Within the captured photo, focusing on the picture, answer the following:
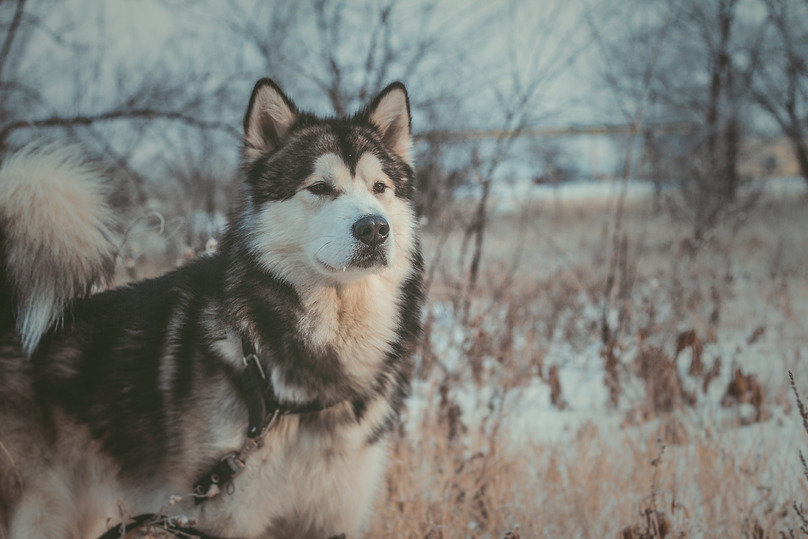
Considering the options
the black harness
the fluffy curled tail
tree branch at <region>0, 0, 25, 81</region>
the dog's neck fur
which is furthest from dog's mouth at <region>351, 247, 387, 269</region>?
tree branch at <region>0, 0, 25, 81</region>

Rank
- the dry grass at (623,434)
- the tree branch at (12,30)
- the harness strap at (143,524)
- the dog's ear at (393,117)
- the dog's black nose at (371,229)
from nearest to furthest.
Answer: the harness strap at (143,524), the dog's black nose at (371,229), the dog's ear at (393,117), the dry grass at (623,434), the tree branch at (12,30)

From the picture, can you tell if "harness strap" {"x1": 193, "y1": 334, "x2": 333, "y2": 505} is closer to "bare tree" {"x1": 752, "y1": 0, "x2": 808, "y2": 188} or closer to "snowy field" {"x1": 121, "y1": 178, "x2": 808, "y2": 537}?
"snowy field" {"x1": 121, "y1": 178, "x2": 808, "y2": 537}

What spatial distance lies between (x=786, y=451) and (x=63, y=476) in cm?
353

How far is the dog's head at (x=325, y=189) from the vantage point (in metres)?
1.93

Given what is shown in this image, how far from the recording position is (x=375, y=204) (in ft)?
6.72

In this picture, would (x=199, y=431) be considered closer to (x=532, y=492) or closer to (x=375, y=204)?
(x=375, y=204)

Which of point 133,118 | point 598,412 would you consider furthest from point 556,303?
point 133,118

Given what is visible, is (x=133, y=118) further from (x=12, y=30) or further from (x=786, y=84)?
(x=786, y=84)

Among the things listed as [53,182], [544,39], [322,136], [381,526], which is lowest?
[381,526]

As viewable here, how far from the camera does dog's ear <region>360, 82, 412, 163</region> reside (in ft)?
7.63

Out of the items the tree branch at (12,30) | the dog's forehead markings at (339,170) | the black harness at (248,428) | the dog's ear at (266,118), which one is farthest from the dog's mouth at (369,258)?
the tree branch at (12,30)

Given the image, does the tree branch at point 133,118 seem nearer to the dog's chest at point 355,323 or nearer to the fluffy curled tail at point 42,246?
the fluffy curled tail at point 42,246

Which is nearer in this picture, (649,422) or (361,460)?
(361,460)

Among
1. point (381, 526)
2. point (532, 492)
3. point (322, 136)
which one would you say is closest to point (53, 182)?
point (322, 136)
